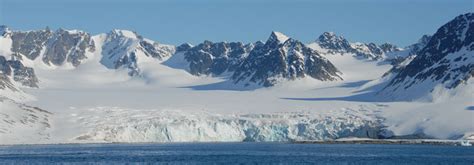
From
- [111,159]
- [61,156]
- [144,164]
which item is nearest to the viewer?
[144,164]

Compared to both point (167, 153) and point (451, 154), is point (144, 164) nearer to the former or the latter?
point (167, 153)

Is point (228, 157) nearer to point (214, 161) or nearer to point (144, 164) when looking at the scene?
point (214, 161)

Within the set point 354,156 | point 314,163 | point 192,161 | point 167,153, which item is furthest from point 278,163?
point 167,153

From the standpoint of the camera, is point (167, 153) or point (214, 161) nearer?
point (214, 161)

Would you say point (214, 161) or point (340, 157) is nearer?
point (214, 161)

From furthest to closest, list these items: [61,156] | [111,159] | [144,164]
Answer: [61,156]
[111,159]
[144,164]

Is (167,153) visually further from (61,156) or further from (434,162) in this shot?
(434,162)

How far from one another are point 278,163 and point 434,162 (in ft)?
81.9

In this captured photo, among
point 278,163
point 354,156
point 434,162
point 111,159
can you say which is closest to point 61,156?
point 111,159

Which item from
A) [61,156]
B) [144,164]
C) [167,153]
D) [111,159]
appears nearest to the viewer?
[144,164]

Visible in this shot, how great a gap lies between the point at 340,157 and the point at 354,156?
11.9 ft

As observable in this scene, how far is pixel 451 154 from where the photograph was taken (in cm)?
15850

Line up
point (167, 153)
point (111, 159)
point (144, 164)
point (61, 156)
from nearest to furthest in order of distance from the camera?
1. point (144, 164)
2. point (111, 159)
3. point (61, 156)
4. point (167, 153)

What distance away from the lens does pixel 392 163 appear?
5271 inches
